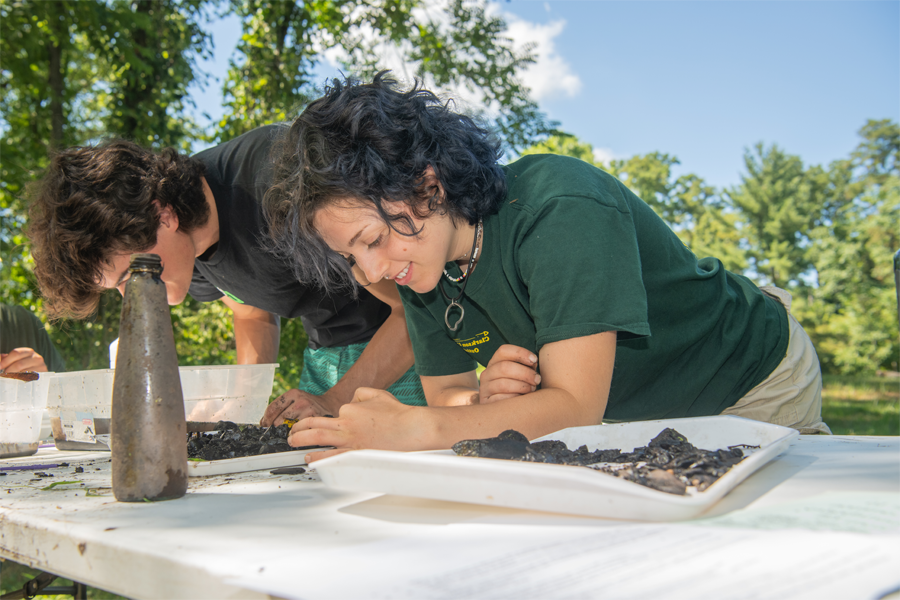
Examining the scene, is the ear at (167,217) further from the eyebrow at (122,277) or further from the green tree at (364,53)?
the green tree at (364,53)

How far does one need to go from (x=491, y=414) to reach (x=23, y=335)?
3405mm

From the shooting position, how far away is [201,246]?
2.33 meters

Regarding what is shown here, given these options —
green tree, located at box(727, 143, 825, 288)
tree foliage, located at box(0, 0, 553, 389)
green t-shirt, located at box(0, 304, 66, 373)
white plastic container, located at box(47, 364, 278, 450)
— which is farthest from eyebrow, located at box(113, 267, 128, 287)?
green tree, located at box(727, 143, 825, 288)

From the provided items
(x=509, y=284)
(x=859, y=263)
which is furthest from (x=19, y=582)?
(x=859, y=263)

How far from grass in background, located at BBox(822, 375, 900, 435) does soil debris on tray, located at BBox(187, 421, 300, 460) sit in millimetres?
6482

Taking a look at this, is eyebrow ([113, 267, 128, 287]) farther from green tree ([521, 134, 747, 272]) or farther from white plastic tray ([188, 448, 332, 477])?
green tree ([521, 134, 747, 272])

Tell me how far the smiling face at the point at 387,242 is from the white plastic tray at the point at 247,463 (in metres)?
0.45

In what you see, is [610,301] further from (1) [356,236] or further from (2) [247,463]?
(2) [247,463]

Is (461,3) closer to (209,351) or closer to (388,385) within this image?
(209,351)

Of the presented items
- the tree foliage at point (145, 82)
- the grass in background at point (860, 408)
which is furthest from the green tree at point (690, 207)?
the tree foliage at point (145, 82)

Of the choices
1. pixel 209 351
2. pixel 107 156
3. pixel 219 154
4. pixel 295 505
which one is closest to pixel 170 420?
pixel 295 505

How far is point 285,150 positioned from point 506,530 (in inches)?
48.2

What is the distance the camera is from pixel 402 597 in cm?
52

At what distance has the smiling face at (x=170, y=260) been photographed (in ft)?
6.90
